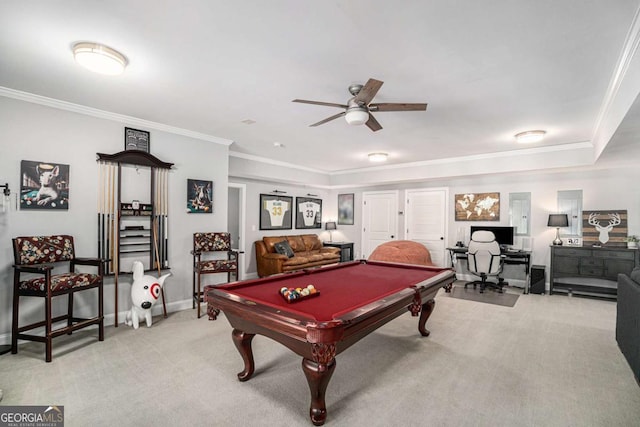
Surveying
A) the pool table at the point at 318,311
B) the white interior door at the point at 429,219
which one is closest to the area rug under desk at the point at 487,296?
the white interior door at the point at 429,219

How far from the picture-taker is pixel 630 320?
2609mm

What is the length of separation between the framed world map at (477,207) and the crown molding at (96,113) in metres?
5.14

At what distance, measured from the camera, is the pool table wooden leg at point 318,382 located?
186 cm

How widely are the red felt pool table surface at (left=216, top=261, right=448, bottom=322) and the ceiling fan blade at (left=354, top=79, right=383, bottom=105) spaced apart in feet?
5.28

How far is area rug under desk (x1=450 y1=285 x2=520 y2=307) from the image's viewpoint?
493 cm

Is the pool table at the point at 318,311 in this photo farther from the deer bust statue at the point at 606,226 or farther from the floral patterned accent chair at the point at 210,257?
the deer bust statue at the point at 606,226

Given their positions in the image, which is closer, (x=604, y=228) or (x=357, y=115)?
(x=357, y=115)

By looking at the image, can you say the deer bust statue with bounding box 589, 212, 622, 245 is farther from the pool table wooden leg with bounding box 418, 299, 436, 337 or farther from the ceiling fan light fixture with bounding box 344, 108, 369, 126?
the ceiling fan light fixture with bounding box 344, 108, 369, 126

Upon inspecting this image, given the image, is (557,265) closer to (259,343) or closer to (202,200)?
(259,343)

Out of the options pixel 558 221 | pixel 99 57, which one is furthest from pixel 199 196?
pixel 558 221

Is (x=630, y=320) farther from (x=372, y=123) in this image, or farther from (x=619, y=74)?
(x=372, y=123)

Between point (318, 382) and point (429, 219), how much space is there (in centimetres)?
597

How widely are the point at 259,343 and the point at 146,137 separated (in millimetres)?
→ 2974

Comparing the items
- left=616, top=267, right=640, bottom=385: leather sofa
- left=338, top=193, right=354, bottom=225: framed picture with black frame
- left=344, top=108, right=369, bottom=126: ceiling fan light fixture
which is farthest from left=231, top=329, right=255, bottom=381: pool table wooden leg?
left=338, top=193, right=354, bottom=225: framed picture with black frame
